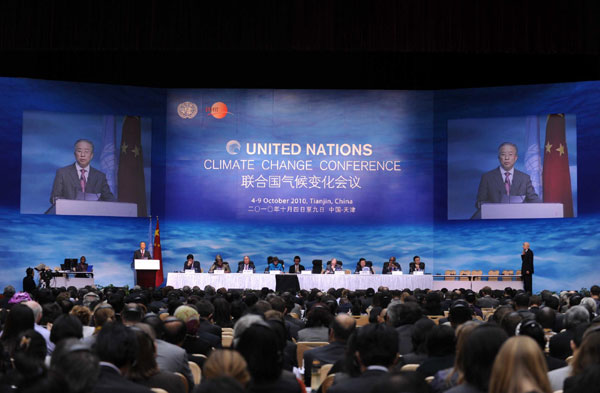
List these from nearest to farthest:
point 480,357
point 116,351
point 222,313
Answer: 1. point 480,357
2. point 116,351
3. point 222,313

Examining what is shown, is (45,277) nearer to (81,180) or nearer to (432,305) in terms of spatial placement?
(81,180)

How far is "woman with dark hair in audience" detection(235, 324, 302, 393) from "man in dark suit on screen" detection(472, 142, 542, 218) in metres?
16.7

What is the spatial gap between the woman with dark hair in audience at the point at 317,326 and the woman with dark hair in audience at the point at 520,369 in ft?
12.8

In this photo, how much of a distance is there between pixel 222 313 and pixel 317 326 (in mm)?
1369

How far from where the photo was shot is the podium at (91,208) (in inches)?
726

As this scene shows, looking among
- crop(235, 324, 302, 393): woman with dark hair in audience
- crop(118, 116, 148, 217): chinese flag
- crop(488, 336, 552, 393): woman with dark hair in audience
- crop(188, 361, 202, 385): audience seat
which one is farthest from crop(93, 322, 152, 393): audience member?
crop(118, 116, 148, 217): chinese flag

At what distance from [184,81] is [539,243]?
10276 mm

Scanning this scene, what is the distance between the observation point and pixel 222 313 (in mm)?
7402

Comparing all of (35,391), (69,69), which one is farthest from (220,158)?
(35,391)

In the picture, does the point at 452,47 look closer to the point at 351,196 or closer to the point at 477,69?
the point at 477,69

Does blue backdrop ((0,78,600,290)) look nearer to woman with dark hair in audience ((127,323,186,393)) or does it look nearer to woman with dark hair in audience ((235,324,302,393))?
woman with dark hair in audience ((127,323,186,393))

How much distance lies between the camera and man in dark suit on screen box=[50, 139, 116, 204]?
60.8 ft

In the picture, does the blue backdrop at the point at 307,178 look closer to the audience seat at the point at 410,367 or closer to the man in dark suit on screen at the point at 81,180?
the man in dark suit on screen at the point at 81,180

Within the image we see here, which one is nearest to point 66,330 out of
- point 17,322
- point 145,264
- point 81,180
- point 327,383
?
point 17,322
